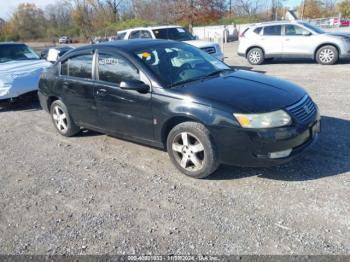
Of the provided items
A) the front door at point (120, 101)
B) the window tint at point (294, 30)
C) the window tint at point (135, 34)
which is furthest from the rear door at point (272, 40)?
the front door at point (120, 101)

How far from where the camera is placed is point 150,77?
13.4 ft

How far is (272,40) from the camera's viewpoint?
39.5 feet

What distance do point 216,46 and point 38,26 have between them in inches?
2277

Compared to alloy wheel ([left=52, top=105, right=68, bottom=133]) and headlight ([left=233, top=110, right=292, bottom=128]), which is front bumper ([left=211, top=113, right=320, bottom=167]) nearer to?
headlight ([left=233, top=110, right=292, bottom=128])

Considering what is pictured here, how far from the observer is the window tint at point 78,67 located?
4852 millimetres

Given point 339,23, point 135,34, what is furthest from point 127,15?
point 135,34

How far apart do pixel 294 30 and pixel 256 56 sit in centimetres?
168

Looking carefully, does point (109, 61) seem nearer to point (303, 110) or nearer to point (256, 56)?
point (303, 110)

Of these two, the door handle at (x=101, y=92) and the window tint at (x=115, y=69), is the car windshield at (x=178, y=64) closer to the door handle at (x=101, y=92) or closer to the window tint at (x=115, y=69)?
the window tint at (x=115, y=69)

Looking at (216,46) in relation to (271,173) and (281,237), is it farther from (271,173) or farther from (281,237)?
(281,237)

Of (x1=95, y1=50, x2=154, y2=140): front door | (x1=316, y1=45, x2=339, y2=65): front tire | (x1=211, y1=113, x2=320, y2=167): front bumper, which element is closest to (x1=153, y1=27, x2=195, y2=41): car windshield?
(x1=316, y1=45, x2=339, y2=65): front tire

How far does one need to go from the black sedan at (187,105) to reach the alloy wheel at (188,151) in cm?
1

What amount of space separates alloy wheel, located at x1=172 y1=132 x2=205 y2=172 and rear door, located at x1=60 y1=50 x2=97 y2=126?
1589mm

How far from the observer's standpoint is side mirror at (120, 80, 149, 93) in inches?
157
